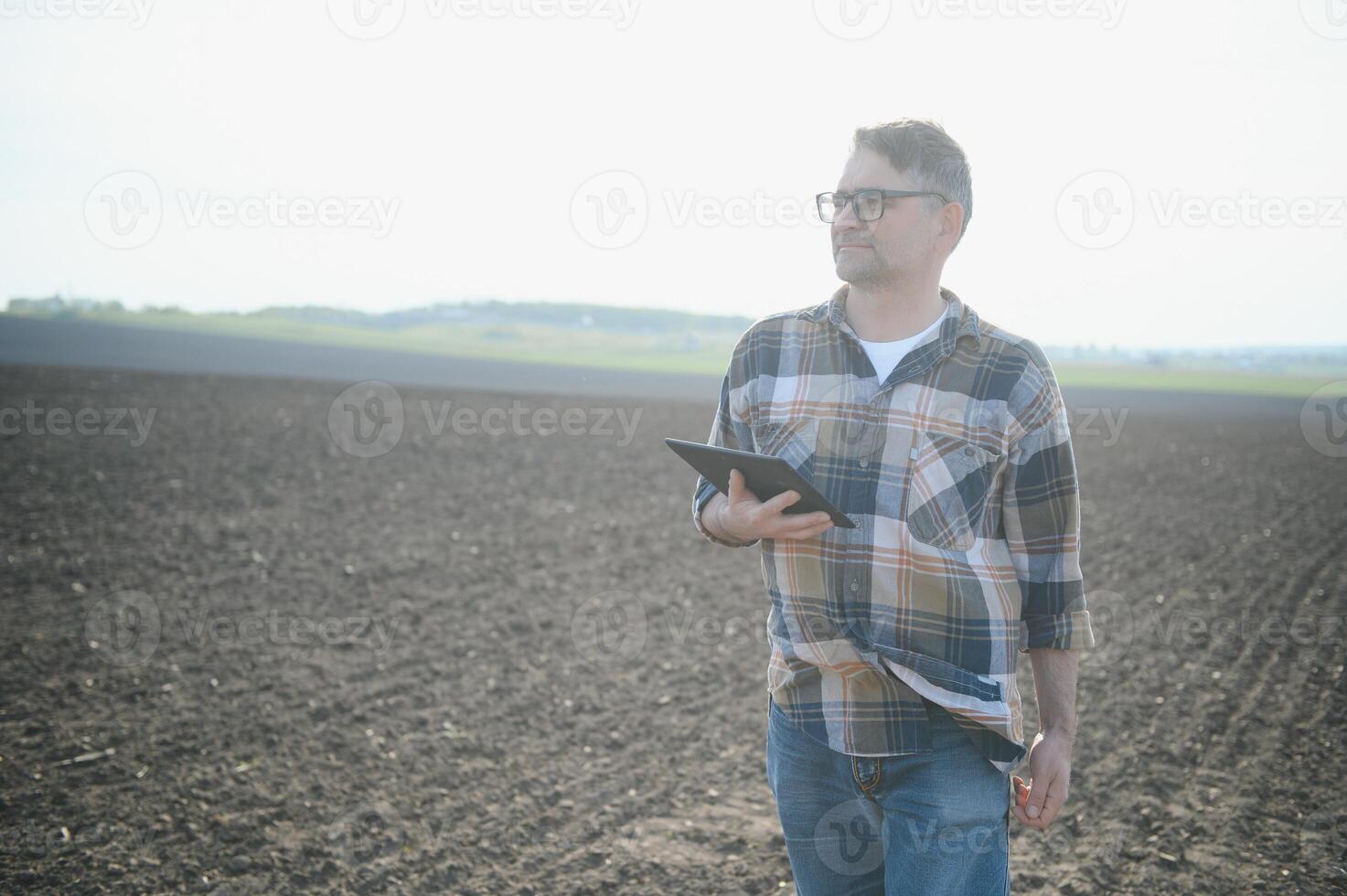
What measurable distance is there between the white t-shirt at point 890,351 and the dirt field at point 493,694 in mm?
2510

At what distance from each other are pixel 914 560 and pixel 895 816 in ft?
1.74

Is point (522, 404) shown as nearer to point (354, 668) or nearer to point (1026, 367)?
point (354, 668)

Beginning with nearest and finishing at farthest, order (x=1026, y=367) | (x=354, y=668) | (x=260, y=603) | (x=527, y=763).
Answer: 1. (x=1026, y=367)
2. (x=527, y=763)
3. (x=354, y=668)
4. (x=260, y=603)

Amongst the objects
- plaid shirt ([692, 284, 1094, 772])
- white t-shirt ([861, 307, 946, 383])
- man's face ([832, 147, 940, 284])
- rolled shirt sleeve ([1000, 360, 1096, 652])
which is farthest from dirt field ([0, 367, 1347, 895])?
man's face ([832, 147, 940, 284])

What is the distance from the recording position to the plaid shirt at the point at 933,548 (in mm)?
1888

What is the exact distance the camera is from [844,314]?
2.12 meters

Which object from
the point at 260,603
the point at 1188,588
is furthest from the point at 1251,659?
the point at 260,603

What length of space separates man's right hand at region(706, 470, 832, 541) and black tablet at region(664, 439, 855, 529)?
1 centimetres

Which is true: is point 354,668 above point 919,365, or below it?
below

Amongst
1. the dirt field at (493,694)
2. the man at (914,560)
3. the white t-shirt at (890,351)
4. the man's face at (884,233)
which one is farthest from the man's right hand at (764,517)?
the dirt field at (493,694)

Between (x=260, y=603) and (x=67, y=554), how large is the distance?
2.25 metres

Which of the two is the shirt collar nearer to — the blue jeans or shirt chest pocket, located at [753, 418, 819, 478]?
shirt chest pocket, located at [753, 418, 819, 478]

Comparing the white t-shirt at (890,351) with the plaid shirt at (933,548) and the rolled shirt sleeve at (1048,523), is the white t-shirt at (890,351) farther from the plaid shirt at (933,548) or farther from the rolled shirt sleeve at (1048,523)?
the rolled shirt sleeve at (1048,523)

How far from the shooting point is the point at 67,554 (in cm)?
774
